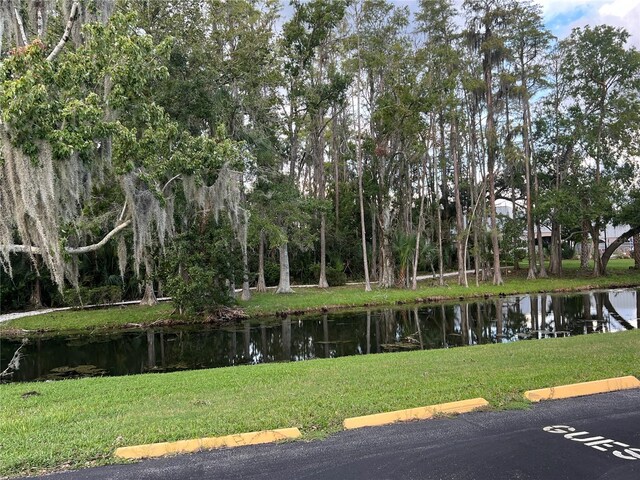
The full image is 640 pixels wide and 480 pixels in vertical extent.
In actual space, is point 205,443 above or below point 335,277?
below

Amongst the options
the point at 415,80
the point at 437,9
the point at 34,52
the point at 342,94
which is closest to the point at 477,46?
the point at 437,9

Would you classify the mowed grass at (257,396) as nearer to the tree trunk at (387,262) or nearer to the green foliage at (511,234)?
the tree trunk at (387,262)

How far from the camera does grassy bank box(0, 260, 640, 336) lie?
62.2ft

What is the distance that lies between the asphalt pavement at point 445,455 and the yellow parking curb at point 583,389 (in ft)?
2.32

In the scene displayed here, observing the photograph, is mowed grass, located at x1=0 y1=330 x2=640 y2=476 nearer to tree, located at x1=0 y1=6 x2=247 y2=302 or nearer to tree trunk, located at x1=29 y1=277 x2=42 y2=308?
tree, located at x1=0 y1=6 x2=247 y2=302

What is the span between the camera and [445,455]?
4.38 metres

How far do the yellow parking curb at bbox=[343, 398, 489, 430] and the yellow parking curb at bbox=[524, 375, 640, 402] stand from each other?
764 millimetres

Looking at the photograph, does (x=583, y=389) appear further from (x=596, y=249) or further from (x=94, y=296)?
(x=596, y=249)

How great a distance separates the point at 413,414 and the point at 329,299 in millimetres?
18466

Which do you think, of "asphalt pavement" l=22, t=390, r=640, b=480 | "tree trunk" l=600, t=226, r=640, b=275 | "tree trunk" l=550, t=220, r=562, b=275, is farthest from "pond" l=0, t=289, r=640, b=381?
"tree trunk" l=550, t=220, r=562, b=275

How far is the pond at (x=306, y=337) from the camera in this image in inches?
507

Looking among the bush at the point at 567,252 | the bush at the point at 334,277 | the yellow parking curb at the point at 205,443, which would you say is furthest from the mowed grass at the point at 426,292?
the bush at the point at 567,252

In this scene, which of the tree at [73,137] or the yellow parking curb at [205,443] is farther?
the tree at [73,137]

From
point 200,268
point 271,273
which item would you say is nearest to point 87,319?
point 200,268
